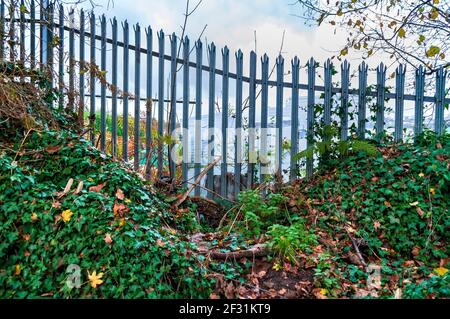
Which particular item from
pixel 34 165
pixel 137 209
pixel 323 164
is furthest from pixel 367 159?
pixel 34 165

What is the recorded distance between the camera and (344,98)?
19.1 ft

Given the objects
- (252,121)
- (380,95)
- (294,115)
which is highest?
(380,95)

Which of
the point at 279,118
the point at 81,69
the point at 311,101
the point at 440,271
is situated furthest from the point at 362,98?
the point at 81,69

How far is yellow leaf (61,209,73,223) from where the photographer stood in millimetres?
2926

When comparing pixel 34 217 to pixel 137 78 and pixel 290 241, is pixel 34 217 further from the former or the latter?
pixel 137 78

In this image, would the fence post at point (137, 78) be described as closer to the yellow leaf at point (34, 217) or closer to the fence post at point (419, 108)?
the yellow leaf at point (34, 217)

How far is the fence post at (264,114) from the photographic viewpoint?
18.5 feet

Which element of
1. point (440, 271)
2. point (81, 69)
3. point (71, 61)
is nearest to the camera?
point (440, 271)

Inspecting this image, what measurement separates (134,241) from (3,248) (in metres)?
1.06

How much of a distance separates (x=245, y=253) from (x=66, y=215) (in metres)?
1.62

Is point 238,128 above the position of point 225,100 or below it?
below

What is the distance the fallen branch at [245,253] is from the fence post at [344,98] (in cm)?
305

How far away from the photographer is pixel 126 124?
5734 mm

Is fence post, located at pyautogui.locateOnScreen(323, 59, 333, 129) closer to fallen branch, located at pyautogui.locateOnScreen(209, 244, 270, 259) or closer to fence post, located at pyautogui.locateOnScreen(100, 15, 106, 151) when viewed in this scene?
fallen branch, located at pyautogui.locateOnScreen(209, 244, 270, 259)
